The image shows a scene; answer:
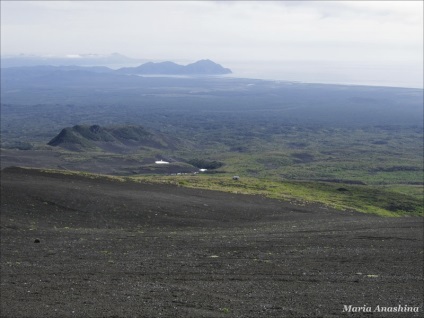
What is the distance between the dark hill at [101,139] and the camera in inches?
6590

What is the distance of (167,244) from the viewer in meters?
32.5

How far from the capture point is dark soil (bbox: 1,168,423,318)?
2005cm

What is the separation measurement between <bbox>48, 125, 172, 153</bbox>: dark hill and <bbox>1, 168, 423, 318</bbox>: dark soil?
4599 inches

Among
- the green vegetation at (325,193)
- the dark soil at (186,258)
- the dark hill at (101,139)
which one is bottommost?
the dark hill at (101,139)

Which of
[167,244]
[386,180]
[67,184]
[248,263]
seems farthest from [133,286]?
[386,180]

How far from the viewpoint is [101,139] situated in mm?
181375

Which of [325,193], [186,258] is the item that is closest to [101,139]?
[325,193]

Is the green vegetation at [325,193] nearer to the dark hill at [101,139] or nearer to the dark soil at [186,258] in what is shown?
the dark soil at [186,258]

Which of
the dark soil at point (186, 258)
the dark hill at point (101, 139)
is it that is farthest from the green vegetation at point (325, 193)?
the dark hill at point (101, 139)

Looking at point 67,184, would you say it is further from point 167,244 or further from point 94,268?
point 94,268

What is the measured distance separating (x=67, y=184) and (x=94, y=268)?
29.6 meters

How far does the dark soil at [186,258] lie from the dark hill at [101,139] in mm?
116822

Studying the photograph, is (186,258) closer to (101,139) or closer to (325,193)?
(325,193)

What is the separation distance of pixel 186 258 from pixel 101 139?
15759 cm
